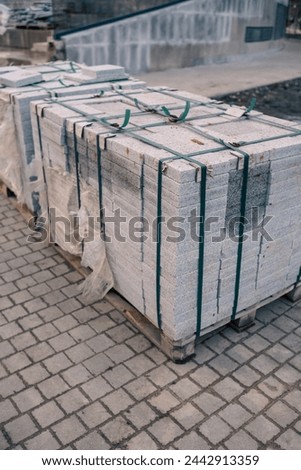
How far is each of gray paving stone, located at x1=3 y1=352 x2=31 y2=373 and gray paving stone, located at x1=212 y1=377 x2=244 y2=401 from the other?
189 cm

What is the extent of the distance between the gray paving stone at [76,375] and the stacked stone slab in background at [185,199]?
0.86m

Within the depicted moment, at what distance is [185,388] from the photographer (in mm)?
4227

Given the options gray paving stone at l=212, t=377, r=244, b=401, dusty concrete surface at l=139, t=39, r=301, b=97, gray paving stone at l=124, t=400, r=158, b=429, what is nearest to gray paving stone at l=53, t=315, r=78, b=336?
gray paving stone at l=124, t=400, r=158, b=429

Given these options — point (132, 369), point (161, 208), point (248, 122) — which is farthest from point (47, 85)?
point (132, 369)

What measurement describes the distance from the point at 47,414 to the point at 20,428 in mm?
247

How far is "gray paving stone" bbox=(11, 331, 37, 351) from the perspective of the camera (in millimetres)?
4770

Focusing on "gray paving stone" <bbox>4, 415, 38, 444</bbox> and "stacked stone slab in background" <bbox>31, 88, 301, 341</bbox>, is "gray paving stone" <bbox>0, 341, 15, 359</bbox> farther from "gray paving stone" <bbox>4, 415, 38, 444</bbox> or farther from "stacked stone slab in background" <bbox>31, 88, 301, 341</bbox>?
"stacked stone slab in background" <bbox>31, 88, 301, 341</bbox>

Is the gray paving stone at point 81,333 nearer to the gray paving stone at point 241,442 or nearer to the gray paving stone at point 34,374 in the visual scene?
the gray paving stone at point 34,374

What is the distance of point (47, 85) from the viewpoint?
6.95 m

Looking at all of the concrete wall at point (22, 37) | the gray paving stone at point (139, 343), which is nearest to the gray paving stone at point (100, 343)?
the gray paving stone at point (139, 343)

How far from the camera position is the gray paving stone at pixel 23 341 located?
15.6ft

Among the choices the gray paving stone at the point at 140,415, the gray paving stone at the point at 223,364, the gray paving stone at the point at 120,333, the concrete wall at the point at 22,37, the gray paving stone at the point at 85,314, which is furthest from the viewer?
the concrete wall at the point at 22,37

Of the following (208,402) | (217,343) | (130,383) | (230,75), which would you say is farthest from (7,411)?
(230,75)

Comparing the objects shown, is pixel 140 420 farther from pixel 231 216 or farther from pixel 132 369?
pixel 231 216
